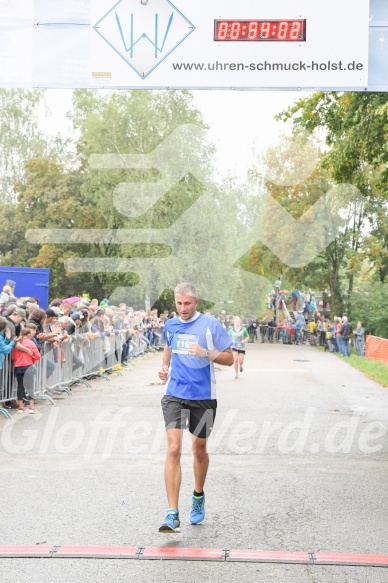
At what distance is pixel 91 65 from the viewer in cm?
1038

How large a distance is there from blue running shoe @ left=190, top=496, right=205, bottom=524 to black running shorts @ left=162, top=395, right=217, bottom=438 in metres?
0.46

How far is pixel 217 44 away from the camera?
33.4 feet

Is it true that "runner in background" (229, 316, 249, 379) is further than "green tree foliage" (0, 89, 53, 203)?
No

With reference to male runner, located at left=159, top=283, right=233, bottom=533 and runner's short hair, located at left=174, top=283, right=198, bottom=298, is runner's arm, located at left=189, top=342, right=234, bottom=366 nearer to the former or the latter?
male runner, located at left=159, top=283, right=233, bottom=533

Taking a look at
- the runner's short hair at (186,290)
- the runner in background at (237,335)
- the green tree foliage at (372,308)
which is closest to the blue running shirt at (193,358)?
the runner's short hair at (186,290)

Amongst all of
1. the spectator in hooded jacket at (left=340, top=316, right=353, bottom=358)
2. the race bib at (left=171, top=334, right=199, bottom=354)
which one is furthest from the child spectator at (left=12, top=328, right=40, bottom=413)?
the spectator in hooded jacket at (left=340, top=316, right=353, bottom=358)

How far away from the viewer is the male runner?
23.0 feet

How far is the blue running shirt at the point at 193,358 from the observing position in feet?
23.1

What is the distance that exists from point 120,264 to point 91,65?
37571mm

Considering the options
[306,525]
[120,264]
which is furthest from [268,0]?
[120,264]

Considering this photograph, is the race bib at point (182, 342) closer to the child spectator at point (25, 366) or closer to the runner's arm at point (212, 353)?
the runner's arm at point (212, 353)

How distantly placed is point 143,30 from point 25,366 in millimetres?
5787

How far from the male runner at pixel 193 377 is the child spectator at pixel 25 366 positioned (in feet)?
23.5

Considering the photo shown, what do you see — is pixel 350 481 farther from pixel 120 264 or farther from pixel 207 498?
pixel 120 264
